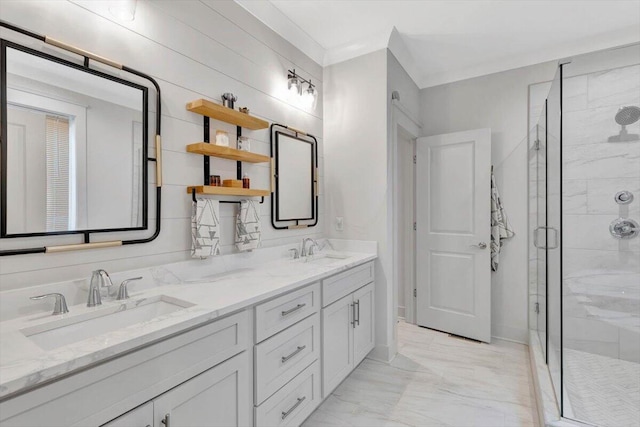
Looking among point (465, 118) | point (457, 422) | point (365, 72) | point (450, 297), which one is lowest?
point (457, 422)

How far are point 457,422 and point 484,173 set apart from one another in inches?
81.1

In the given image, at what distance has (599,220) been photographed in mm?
2445

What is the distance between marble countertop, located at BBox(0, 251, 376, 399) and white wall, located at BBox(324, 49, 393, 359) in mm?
709

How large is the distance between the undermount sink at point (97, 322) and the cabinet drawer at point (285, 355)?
1.45 feet

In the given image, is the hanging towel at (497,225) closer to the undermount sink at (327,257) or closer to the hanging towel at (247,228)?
the undermount sink at (327,257)

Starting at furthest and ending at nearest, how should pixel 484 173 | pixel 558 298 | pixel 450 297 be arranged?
1. pixel 450 297
2. pixel 484 173
3. pixel 558 298

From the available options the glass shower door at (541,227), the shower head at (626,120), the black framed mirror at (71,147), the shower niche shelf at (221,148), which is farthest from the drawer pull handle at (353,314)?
the shower head at (626,120)

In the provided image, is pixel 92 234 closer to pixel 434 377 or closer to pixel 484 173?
pixel 434 377

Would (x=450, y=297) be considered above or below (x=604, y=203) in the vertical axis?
below

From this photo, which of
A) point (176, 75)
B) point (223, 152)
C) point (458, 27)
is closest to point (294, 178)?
point (223, 152)

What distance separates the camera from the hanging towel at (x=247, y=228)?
6.45 ft

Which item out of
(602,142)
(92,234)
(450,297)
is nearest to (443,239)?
(450,297)

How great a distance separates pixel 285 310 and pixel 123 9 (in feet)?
5.10

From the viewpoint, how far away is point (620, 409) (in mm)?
1822
